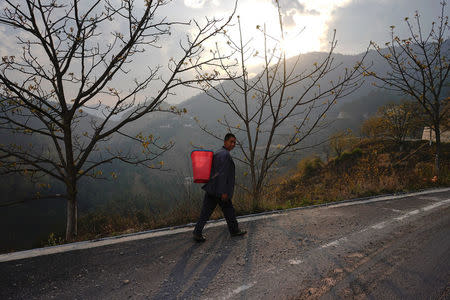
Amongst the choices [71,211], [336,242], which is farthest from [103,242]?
[336,242]

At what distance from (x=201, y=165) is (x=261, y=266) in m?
1.67

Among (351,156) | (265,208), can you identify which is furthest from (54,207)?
(265,208)

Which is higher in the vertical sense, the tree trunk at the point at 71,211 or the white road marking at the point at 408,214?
the tree trunk at the point at 71,211

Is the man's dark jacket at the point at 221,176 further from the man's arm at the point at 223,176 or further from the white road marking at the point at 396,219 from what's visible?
the white road marking at the point at 396,219

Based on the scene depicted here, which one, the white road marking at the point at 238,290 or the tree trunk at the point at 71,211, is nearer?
the white road marking at the point at 238,290

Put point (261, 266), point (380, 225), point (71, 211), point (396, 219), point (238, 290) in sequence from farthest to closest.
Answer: point (71, 211)
point (396, 219)
point (380, 225)
point (261, 266)
point (238, 290)

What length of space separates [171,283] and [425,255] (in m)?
3.19

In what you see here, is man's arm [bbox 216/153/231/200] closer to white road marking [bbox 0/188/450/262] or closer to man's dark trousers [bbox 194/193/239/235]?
man's dark trousers [bbox 194/193/239/235]

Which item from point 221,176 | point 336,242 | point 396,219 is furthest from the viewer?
point 396,219

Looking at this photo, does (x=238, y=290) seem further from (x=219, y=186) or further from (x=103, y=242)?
(x=103, y=242)

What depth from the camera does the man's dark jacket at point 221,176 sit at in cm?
367

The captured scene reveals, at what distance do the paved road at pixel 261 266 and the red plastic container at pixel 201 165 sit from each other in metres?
1.02

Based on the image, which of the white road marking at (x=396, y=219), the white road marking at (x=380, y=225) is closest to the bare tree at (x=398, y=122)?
the white road marking at (x=396, y=219)

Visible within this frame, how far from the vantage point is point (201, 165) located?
12.3 ft
